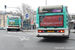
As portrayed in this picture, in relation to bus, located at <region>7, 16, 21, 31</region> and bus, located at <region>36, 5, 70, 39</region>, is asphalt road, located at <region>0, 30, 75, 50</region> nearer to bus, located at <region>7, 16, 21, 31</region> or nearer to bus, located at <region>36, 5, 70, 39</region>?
bus, located at <region>36, 5, 70, 39</region>

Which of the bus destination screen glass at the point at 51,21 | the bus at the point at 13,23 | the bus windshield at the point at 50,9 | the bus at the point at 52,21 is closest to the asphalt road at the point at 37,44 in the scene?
the bus at the point at 52,21

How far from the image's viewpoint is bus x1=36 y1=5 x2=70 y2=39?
12086 millimetres

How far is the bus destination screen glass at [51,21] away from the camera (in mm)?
12148

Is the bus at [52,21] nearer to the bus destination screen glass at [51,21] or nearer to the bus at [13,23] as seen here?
the bus destination screen glass at [51,21]

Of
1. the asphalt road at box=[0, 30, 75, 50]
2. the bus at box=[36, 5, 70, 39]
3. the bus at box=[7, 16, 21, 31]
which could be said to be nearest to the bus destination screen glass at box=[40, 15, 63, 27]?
the bus at box=[36, 5, 70, 39]

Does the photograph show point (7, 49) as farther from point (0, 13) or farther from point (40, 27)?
point (0, 13)

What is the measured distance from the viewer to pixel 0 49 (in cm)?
898

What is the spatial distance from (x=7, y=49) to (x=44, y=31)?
13.9 feet

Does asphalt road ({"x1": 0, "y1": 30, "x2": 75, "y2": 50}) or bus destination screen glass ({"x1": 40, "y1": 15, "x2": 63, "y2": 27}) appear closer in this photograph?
asphalt road ({"x1": 0, "y1": 30, "x2": 75, "y2": 50})

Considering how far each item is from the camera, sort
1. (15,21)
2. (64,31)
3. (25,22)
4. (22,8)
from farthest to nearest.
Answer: (22,8) < (25,22) < (15,21) < (64,31)

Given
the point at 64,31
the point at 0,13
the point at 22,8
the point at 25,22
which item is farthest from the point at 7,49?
the point at 0,13

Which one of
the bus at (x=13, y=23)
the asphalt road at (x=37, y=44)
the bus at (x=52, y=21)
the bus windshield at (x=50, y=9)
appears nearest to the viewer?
the asphalt road at (x=37, y=44)

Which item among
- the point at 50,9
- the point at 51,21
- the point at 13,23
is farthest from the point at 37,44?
the point at 13,23

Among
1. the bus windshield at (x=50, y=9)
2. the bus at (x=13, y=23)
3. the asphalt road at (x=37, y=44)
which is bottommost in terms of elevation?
the asphalt road at (x=37, y=44)
